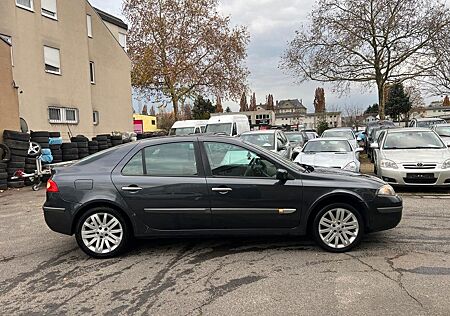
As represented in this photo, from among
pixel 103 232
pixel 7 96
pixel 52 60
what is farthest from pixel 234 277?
pixel 52 60

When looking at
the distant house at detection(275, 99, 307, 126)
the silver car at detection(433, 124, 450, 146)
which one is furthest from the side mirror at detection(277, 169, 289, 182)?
the distant house at detection(275, 99, 307, 126)

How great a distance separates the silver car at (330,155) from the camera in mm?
10273

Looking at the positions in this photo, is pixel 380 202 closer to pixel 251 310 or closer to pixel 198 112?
pixel 251 310

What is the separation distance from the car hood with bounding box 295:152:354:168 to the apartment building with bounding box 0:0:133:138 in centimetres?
1316

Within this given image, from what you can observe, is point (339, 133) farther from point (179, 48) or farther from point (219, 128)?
point (179, 48)

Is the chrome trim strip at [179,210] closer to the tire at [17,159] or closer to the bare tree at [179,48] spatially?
the tire at [17,159]

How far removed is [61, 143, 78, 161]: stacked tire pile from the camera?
13906 mm

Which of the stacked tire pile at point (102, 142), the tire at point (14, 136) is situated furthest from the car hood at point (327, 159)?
the stacked tire pile at point (102, 142)

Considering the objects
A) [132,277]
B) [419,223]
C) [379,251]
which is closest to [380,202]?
[379,251]

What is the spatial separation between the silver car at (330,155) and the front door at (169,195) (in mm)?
5672

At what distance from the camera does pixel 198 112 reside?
67.1 metres

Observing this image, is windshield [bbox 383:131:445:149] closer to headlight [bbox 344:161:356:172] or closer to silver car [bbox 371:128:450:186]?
silver car [bbox 371:128:450:186]

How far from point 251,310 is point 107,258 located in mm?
2370

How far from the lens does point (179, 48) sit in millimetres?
→ 34562
